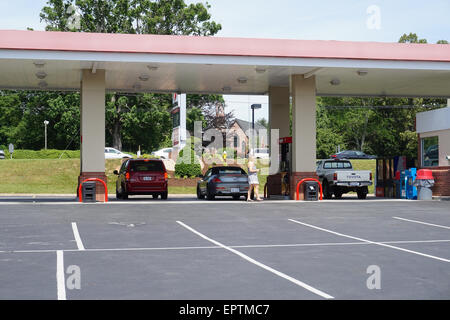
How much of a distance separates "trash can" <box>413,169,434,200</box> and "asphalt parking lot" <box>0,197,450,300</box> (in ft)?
20.2

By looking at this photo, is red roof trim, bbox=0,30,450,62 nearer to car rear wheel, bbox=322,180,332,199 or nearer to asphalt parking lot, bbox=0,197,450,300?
asphalt parking lot, bbox=0,197,450,300

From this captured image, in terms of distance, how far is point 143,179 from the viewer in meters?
26.7

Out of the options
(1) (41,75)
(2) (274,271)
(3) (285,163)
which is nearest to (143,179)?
(1) (41,75)

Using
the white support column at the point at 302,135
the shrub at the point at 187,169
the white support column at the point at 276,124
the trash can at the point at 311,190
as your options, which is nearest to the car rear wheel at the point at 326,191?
the white support column at the point at 276,124

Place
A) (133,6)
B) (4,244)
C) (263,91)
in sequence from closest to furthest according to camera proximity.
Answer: (4,244) → (263,91) → (133,6)

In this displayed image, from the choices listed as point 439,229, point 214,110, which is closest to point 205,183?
point 439,229

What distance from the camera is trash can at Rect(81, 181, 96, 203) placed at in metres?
23.0

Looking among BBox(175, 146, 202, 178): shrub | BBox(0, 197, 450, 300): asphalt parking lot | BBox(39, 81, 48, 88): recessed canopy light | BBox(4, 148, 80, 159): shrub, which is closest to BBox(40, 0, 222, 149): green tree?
BBox(4, 148, 80, 159): shrub

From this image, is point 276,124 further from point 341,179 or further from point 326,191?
point 326,191

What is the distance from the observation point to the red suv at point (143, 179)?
26.6m

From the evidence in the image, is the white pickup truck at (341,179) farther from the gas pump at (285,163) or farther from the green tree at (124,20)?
the green tree at (124,20)

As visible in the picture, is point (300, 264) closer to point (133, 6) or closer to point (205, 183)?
point (205, 183)

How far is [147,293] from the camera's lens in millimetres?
7582

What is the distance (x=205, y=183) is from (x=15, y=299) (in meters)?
20.7
